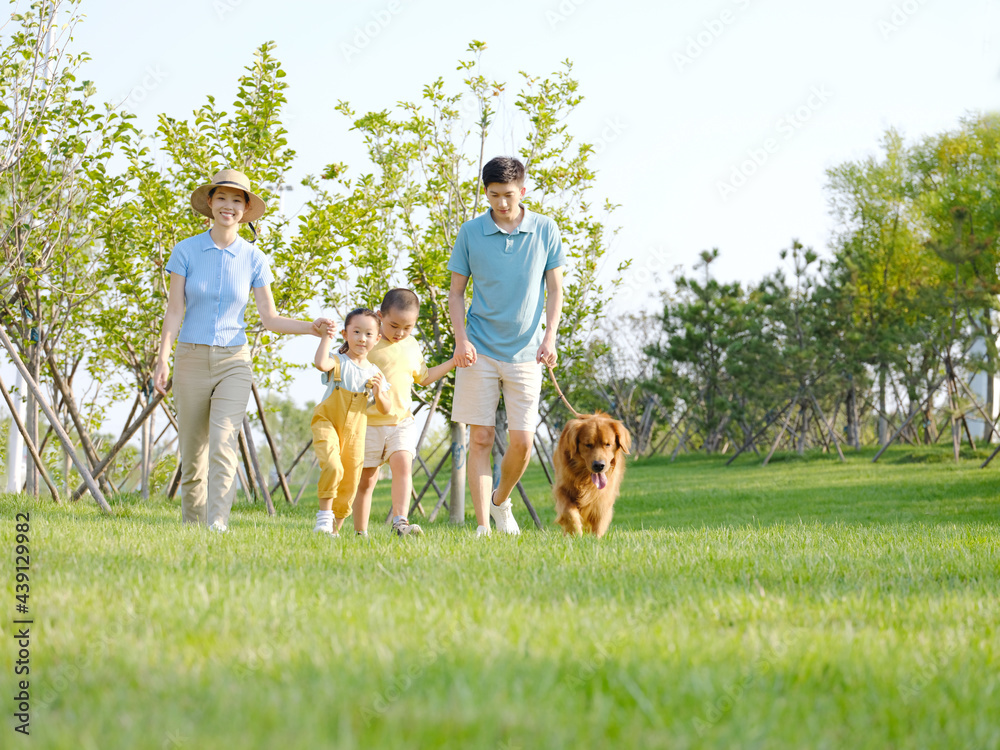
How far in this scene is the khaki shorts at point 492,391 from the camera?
5.51 meters

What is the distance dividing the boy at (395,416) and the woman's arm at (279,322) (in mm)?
543

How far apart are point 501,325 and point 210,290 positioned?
1830 millimetres

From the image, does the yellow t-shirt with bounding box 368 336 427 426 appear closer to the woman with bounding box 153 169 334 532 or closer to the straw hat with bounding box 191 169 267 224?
the woman with bounding box 153 169 334 532

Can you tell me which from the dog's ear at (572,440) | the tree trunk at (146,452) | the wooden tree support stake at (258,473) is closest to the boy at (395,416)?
the dog's ear at (572,440)

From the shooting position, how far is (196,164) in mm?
8578

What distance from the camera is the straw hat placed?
18.1 feet

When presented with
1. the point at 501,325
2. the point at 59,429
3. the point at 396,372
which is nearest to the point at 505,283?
the point at 501,325

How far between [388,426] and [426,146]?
4352mm

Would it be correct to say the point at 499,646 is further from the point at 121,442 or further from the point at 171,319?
the point at 121,442

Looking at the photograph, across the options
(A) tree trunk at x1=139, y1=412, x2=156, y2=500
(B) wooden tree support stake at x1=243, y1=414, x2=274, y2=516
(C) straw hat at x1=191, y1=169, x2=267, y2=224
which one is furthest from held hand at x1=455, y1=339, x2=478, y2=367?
(A) tree trunk at x1=139, y1=412, x2=156, y2=500

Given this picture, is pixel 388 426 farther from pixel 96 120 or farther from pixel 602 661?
pixel 96 120

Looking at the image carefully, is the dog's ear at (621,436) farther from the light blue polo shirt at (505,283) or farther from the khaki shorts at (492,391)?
the light blue polo shirt at (505,283)

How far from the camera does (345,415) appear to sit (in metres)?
5.31

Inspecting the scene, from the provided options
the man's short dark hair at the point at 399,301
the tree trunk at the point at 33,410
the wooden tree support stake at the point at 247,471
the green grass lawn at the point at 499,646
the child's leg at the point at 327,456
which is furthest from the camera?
the wooden tree support stake at the point at 247,471
